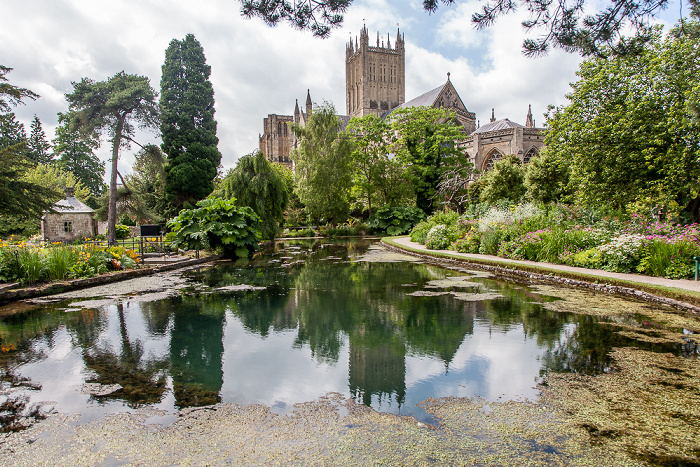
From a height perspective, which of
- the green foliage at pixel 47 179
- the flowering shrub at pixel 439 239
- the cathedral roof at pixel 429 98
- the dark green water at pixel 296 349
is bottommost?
the dark green water at pixel 296 349

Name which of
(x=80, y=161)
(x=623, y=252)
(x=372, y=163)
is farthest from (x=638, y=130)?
(x=80, y=161)

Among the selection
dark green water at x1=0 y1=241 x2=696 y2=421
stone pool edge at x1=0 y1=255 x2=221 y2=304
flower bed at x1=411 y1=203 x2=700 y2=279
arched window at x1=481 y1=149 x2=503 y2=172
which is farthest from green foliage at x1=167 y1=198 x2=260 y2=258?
arched window at x1=481 y1=149 x2=503 y2=172

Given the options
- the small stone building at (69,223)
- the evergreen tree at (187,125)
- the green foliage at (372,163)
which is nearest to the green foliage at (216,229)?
the small stone building at (69,223)

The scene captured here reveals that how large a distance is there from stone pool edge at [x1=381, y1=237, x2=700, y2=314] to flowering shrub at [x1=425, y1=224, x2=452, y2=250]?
106 inches

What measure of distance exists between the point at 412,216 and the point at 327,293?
2321cm

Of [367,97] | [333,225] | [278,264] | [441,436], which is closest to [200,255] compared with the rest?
[278,264]

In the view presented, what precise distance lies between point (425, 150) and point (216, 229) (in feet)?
69.8

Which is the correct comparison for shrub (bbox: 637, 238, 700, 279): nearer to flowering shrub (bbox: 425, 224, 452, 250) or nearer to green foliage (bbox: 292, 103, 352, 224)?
flowering shrub (bbox: 425, 224, 452, 250)

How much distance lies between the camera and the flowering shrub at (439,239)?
17125 mm

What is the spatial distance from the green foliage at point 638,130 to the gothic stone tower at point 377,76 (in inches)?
2268

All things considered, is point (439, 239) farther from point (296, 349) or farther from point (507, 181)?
point (296, 349)

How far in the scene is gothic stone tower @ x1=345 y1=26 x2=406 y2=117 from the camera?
69312 millimetres

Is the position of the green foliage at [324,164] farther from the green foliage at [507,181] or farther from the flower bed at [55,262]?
the flower bed at [55,262]

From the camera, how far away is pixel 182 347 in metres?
4.93
